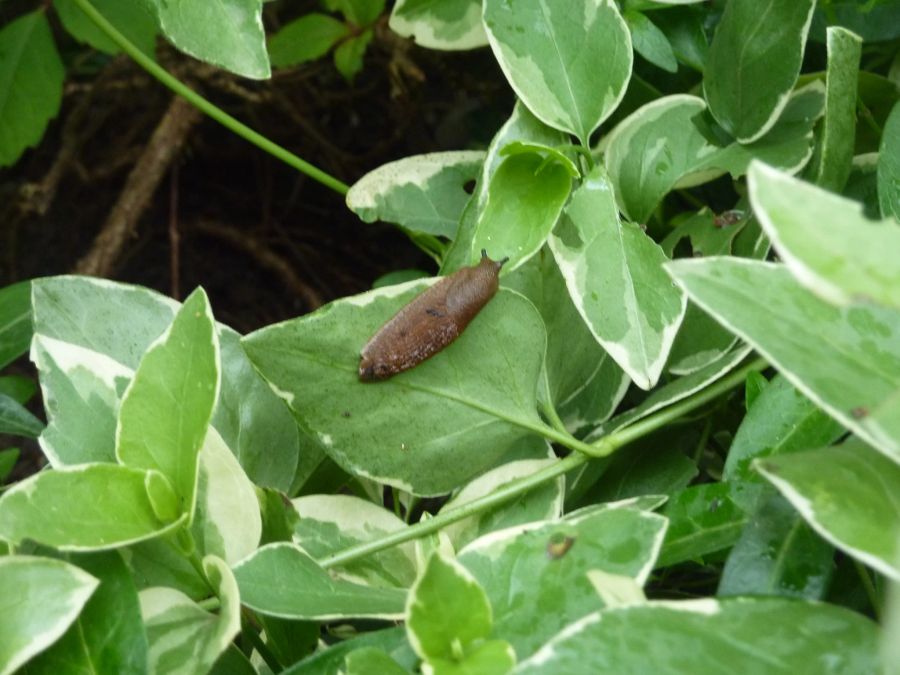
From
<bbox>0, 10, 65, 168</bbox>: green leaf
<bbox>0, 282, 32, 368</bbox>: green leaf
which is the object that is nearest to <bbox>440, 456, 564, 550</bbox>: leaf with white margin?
<bbox>0, 282, 32, 368</bbox>: green leaf

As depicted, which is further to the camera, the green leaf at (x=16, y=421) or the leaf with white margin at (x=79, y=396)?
the green leaf at (x=16, y=421)

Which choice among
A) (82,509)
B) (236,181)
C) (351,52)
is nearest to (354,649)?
(82,509)

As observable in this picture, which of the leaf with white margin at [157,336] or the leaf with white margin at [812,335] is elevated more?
the leaf with white margin at [812,335]

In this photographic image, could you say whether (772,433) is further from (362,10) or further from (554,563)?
(362,10)

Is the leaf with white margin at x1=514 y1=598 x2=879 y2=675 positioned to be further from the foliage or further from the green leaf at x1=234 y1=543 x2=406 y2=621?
the green leaf at x1=234 y1=543 x2=406 y2=621

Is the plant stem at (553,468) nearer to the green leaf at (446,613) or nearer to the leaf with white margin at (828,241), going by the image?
the green leaf at (446,613)

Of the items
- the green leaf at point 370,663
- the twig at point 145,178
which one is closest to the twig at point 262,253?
the twig at point 145,178

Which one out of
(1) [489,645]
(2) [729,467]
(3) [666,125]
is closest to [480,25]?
(3) [666,125]
